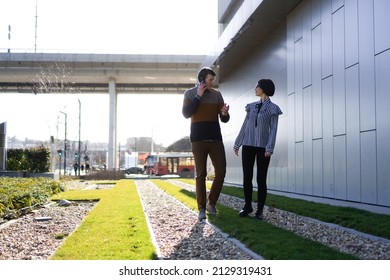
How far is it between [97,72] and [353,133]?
2627 cm

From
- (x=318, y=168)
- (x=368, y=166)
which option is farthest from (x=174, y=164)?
(x=368, y=166)

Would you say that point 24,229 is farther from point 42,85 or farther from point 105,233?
point 42,85

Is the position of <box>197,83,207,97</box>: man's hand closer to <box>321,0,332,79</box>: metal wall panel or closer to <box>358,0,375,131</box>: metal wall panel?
<box>358,0,375,131</box>: metal wall panel

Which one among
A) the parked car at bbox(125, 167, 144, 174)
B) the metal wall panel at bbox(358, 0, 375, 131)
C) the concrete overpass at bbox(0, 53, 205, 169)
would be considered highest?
the concrete overpass at bbox(0, 53, 205, 169)

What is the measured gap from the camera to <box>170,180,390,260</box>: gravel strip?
4191mm

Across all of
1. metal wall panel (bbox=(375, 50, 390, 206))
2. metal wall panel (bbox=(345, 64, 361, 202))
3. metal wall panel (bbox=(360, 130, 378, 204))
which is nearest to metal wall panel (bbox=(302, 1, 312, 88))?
metal wall panel (bbox=(345, 64, 361, 202))

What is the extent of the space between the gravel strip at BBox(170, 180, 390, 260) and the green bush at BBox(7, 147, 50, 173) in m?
17.5

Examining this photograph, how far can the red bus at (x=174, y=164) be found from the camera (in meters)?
41.6

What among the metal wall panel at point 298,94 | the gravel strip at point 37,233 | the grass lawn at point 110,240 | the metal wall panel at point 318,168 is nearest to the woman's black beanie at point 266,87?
the grass lawn at point 110,240

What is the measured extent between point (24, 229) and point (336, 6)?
698cm

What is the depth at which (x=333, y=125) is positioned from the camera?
10.0 meters

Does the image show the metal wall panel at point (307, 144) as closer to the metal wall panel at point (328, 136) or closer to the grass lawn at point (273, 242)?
the metal wall panel at point (328, 136)

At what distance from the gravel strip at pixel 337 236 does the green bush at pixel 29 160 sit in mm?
17462

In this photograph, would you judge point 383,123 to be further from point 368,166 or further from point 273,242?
point 273,242
